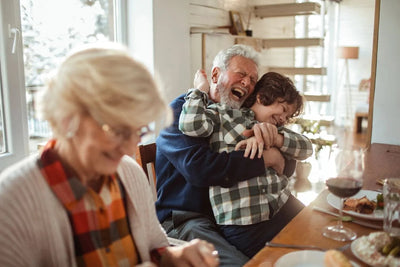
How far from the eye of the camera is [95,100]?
32.6 inches

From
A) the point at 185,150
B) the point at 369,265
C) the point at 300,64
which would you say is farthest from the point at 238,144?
the point at 300,64

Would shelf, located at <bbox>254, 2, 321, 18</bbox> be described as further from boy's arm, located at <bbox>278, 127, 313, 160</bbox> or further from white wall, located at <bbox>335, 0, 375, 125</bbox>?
white wall, located at <bbox>335, 0, 375, 125</bbox>

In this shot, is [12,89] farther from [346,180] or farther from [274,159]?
[346,180]

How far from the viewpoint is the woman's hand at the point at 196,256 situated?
1038 millimetres

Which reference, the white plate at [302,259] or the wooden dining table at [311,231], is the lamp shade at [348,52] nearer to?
the wooden dining table at [311,231]

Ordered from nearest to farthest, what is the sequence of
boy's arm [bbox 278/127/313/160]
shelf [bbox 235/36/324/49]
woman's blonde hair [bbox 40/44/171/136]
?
woman's blonde hair [bbox 40/44/171/136], boy's arm [bbox 278/127/313/160], shelf [bbox 235/36/324/49]

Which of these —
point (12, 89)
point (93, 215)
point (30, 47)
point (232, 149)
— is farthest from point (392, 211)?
point (30, 47)

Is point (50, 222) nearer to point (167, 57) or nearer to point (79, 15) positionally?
point (79, 15)

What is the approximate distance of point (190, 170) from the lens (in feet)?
5.28

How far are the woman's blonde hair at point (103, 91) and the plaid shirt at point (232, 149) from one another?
0.74m

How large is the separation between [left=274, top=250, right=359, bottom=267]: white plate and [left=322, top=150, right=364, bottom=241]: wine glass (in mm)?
152

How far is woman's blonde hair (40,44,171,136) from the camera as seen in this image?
83cm

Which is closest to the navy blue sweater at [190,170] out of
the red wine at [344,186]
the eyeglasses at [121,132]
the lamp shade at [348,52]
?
the red wine at [344,186]

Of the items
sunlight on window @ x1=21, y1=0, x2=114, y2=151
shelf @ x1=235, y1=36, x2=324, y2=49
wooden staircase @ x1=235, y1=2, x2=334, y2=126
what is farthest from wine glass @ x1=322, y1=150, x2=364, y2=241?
shelf @ x1=235, y1=36, x2=324, y2=49
